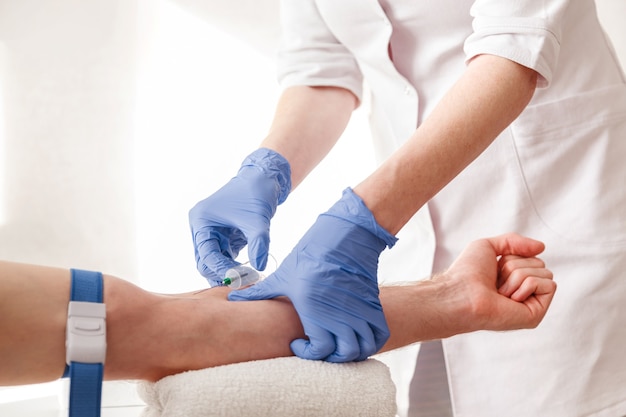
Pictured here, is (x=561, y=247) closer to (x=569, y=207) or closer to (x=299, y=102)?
(x=569, y=207)

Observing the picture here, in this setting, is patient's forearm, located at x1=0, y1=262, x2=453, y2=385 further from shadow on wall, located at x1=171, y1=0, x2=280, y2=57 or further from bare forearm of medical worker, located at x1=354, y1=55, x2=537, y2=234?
shadow on wall, located at x1=171, y1=0, x2=280, y2=57

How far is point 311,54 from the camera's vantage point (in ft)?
5.81

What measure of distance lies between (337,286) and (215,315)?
191mm

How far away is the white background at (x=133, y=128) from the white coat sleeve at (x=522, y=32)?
981 mm

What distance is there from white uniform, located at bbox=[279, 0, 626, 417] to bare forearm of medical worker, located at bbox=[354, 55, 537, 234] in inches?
3.7

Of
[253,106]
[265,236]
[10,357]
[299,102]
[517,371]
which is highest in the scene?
[253,106]

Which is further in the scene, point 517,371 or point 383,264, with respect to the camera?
point 383,264

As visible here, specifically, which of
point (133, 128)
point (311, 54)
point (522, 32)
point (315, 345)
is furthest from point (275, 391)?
point (133, 128)

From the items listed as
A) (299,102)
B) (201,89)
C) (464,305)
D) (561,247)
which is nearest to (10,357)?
(464,305)

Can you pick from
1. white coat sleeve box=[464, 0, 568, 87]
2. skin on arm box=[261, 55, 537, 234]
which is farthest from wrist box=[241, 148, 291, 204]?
white coat sleeve box=[464, 0, 568, 87]

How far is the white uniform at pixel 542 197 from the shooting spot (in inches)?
59.4

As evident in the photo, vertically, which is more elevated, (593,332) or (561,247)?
(561,247)

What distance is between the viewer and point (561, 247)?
1.56 meters

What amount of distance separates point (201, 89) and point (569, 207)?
125cm
